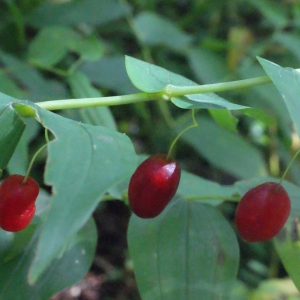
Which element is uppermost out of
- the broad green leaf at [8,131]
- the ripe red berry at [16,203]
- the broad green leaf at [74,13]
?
the broad green leaf at [8,131]

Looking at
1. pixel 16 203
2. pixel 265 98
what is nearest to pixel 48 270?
pixel 16 203

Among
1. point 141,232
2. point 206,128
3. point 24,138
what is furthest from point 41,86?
point 141,232

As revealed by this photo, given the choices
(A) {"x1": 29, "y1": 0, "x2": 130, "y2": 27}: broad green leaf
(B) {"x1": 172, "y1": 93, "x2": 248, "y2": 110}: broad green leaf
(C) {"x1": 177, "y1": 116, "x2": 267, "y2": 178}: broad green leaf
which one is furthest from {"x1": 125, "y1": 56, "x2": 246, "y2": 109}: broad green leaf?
(A) {"x1": 29, "y1": 0, "x2": 130, "y2": 27}: broad green leaf

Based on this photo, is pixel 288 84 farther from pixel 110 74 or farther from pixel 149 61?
pixel 149 61

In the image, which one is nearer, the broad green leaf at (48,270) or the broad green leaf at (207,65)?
the broad green leaf at (48,270)

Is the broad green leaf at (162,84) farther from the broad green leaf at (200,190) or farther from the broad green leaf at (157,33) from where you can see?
the broad green leaf at (157,33)

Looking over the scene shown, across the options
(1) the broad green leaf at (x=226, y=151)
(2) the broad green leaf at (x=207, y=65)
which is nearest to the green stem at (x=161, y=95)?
(1) the broad green leaf at (x=226, y=151)

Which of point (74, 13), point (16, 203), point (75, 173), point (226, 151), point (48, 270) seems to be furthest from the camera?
point (74, 13)

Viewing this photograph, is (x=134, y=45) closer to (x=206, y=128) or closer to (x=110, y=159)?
(x=206, y=128)
